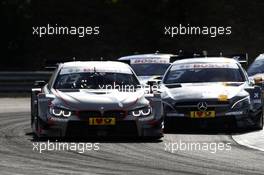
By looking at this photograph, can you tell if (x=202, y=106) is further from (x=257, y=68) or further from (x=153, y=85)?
(x=257, y=68)

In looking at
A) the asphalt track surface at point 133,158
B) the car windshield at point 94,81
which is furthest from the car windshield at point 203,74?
the asphalt track surface at point 133,158

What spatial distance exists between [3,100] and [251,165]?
1538 cm

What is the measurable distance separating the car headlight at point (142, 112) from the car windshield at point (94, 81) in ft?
3.30

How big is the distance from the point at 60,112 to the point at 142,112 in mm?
1180

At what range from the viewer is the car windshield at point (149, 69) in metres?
22.0

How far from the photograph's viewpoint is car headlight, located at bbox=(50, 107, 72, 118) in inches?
539

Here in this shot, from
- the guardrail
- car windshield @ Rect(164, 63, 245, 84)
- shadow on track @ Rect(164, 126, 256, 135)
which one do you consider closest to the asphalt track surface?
shadow on track @ Rect(164, 126, 256, 135)

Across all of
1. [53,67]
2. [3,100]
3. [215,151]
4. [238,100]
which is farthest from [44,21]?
[215,151]

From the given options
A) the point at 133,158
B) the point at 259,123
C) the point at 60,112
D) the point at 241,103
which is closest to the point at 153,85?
the point at 241,103

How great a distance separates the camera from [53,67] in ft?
57.5

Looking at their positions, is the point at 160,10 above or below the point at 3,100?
above

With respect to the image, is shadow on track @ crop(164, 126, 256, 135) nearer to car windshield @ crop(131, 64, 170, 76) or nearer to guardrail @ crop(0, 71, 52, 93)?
car windshield @ crop(131, 64, 170, 76)

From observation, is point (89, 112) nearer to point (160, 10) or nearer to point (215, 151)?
point (215, 151)

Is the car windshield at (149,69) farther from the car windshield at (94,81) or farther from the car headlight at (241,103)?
the car windshield at (94,81)
